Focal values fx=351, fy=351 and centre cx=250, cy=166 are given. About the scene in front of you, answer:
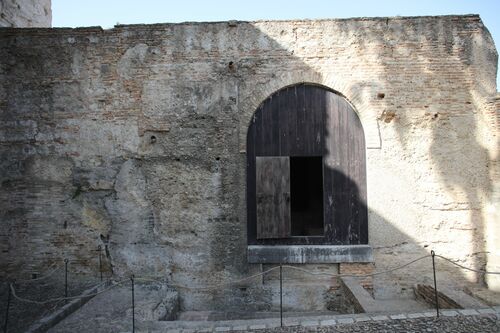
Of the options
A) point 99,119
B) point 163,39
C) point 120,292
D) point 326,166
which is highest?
point 163,39

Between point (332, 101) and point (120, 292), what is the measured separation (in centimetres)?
529

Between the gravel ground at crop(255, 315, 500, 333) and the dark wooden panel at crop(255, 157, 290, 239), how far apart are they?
90.5 inches

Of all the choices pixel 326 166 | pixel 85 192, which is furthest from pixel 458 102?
pixel 85 192

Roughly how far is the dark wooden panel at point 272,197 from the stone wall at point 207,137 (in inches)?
14.7

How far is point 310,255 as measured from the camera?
661 cm

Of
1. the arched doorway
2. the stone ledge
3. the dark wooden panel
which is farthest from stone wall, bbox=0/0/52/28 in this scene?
the stone ledge

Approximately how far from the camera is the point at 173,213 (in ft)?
22.2

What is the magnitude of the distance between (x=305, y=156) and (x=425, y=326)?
3431mm

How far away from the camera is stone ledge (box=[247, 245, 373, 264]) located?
21.6 ft

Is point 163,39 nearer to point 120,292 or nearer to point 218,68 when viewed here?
point 218,68

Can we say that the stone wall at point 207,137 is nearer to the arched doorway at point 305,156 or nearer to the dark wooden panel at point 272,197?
the arched doorway at point 305,156

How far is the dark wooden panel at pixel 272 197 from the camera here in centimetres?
668

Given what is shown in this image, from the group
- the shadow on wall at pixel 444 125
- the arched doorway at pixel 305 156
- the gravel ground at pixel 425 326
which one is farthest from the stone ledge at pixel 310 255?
the gravel ground at pixel 425 326

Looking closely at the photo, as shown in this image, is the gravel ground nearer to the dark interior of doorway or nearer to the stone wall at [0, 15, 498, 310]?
the stone wall at [0, 15, 498, 310]
